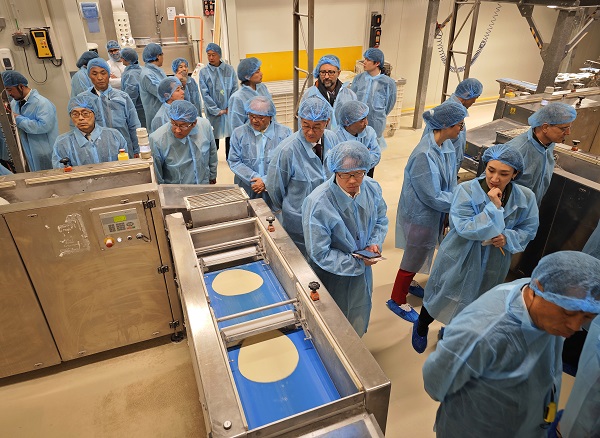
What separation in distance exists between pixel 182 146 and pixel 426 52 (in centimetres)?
462

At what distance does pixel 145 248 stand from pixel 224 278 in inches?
23.9

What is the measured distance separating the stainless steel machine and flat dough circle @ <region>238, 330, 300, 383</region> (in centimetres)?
99

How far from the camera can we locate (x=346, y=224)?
6.77 ft

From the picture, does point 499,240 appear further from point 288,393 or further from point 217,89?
point 217,89

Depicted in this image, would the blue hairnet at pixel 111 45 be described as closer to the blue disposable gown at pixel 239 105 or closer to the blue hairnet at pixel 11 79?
the blue hairnet at pixel 11 79

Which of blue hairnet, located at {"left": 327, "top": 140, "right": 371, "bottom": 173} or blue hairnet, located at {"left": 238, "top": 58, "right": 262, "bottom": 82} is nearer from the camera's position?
blue hairnet, located at {"left": 327, "top": 140, "right": 371, "bottom": 173}

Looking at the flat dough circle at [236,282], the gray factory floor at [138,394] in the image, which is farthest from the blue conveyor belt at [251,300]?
the gray factory floor at [138,394]

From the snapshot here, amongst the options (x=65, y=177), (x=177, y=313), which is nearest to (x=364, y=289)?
(x=177, y=313)

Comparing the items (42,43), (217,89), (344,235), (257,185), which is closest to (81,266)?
(257,185)

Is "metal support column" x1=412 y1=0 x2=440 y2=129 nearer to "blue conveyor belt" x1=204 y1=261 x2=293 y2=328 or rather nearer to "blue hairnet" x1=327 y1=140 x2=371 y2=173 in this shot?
"blue hairnet" x1=327 y1=140 x2=371 y2=173

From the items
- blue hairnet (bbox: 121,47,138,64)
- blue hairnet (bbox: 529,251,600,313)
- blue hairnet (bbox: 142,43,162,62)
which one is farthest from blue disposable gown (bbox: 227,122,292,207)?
blue hairnet (bbox: 121,47,138,64)

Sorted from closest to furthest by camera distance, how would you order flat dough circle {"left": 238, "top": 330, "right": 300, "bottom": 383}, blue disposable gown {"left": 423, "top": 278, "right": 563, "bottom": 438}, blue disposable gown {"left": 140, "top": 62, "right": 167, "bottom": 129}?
blue disposable gown {"left": 423, "top": 278, "right": 563, "bottom": 438} → flat dough circle {"left": 238, "top": 330, "right": 300, "bottom": 383} → blue disposable gown {"left": 140, "top": 62, "right": 167, "bottom": 129}

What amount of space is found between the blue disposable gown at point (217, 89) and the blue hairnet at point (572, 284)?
428 cm

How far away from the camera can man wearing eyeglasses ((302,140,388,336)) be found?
195 cm
